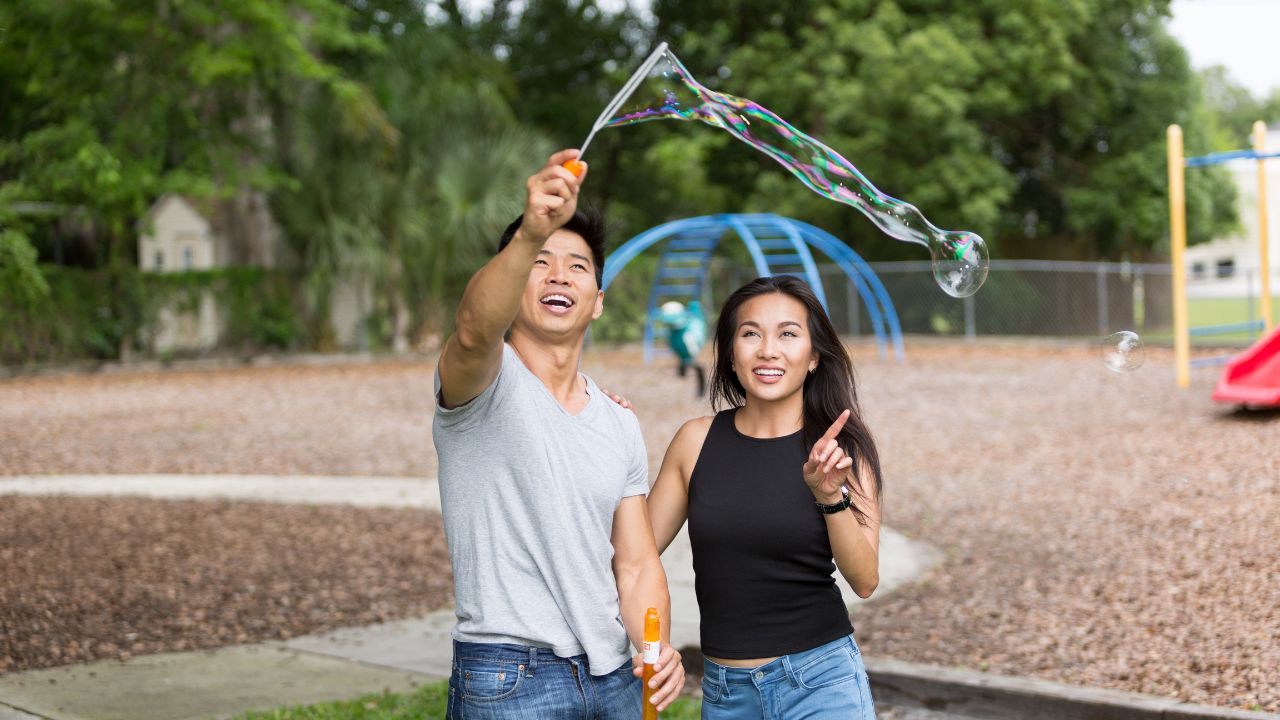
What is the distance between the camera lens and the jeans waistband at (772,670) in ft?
8.34

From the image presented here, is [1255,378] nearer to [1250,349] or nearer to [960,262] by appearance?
[1250,349]

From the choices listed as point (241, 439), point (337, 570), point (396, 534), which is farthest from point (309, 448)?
point (337, 570)

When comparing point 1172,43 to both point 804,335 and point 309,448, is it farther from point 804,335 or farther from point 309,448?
point 804,335

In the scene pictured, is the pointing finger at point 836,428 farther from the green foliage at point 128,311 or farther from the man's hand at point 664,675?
the green foliage at point 128,311

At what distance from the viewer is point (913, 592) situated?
6.36 metres

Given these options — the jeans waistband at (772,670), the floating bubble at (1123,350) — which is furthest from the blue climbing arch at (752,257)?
the jeans waistband at (772,670)

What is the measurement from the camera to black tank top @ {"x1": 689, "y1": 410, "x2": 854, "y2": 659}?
2.57 meters

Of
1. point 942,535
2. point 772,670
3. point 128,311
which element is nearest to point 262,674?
point 772,670

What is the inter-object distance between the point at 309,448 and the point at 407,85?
13.4 m

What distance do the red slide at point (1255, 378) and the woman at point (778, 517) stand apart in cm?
1031

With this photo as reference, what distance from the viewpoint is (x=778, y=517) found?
101 inches

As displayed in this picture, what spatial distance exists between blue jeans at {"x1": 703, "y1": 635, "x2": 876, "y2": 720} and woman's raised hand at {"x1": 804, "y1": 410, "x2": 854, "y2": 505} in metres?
0.33

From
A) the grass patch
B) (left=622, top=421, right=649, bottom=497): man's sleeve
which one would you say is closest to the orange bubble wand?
(left=622, top=421, right=649, bottom=497): man's sleeve

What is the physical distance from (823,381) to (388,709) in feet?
8.02
